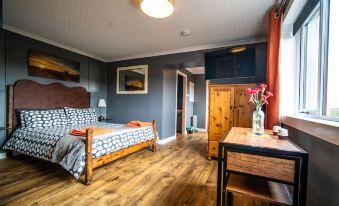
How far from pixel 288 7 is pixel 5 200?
3.68m

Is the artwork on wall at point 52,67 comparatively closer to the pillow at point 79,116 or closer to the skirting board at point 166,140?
the pillow at point 79,116

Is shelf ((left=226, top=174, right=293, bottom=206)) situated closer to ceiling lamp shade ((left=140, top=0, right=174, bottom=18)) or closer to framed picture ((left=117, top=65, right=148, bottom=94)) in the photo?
ceiling lamp shade ((left=140, top=0, right=174, bottom=18))

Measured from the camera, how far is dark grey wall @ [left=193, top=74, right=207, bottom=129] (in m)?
6.07

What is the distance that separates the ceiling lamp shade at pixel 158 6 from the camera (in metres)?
1.76

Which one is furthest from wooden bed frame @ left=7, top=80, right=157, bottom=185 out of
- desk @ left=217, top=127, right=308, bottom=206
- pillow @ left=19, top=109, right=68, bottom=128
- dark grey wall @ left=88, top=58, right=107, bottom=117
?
desk @ left=217, top=127, right=308, bottom=206

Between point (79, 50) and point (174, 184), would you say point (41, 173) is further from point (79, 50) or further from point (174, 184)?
point (79, 50)

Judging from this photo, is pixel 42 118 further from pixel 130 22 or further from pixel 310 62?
pixel 310 62

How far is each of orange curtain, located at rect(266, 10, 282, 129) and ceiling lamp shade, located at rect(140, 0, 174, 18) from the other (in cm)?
135

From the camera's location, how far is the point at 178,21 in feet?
7.95

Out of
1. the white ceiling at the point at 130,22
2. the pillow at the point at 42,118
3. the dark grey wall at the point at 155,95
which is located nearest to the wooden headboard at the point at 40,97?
the pillow at the point at 42,118

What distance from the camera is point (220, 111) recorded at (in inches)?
115

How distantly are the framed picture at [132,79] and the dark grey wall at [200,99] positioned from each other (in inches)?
107

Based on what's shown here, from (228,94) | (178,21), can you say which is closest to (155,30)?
(178,21)

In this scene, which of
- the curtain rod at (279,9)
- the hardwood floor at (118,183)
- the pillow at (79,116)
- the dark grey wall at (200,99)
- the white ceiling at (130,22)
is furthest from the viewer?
the dark grey wall at (200,99)
